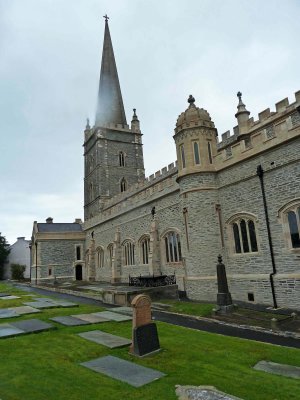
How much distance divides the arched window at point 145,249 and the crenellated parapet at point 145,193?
2.92 m

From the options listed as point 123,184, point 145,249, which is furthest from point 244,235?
point 123,184

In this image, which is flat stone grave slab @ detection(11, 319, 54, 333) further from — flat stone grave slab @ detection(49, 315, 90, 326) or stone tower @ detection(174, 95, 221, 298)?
stone tower @ detection(174, 95, 221, 298)

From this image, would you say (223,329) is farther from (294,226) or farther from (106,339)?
(294,226)

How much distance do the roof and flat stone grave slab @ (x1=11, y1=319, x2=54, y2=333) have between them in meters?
31.5

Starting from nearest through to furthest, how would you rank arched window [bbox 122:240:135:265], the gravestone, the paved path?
1. the gravestone
2. the paved path
3. arched window [bbox 122:240:135:265]

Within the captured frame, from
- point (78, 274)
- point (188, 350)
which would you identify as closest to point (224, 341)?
point (188, 350)

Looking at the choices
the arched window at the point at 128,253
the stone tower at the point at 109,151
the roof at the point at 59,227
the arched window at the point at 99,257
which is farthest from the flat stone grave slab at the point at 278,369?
the stone tower at the point at 109,151

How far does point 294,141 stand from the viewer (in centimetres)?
1298

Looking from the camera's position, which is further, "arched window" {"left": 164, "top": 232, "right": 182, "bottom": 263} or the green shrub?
the green shrub

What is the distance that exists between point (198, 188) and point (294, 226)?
18.1 feet

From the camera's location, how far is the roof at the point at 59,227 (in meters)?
41.0

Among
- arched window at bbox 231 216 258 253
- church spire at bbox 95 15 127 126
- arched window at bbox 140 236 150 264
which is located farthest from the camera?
church spire at bbox 95 15 127 126

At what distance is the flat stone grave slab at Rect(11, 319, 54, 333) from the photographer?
9328 mm

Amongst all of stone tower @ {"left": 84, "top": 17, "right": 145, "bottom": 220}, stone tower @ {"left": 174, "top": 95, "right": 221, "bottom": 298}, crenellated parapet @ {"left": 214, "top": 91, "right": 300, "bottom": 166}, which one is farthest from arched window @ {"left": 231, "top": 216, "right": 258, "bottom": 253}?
stone tower @ {"left": 84, "top": 17, "right": 145, "bottom": 220}
